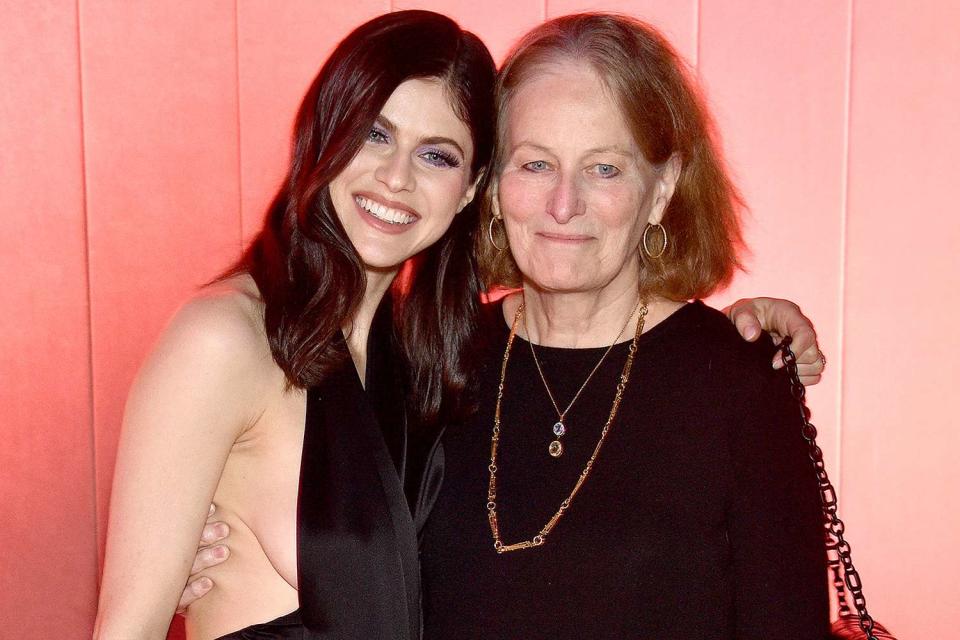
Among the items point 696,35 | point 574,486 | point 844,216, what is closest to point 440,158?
point 574,486

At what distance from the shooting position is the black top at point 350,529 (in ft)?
4.84

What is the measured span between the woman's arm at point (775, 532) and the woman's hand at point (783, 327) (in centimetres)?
10

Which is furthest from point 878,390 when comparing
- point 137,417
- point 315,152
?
point 137,417

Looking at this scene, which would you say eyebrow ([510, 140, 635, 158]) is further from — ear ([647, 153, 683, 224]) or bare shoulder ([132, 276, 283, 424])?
bare shoulder ([132, 276, 283, 424])

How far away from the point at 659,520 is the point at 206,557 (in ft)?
2.40

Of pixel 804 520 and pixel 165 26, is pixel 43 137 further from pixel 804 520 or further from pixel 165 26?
pixel 804 520

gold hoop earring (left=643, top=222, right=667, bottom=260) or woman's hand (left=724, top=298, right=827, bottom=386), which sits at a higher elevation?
gold hoop earring (left=643, top=222, right=667, bottom=260)

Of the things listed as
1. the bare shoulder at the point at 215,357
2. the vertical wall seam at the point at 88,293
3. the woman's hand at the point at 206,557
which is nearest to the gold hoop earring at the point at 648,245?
the bare shoulder at the point at 215,357

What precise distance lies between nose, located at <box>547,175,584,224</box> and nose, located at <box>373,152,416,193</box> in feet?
0.81

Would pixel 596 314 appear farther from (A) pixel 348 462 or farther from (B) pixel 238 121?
(B) pixel 238 121

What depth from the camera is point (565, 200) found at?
156 cm

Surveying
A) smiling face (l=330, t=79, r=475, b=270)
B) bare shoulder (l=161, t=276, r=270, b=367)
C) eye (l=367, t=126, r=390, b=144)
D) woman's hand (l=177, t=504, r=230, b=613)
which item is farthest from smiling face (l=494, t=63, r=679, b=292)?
woman's hand (l=177, t=504, r=230, b=613)

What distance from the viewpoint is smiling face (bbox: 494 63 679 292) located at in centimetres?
157

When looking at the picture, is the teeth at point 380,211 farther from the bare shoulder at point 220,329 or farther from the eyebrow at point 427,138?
the bare shoulder at point 220,329
